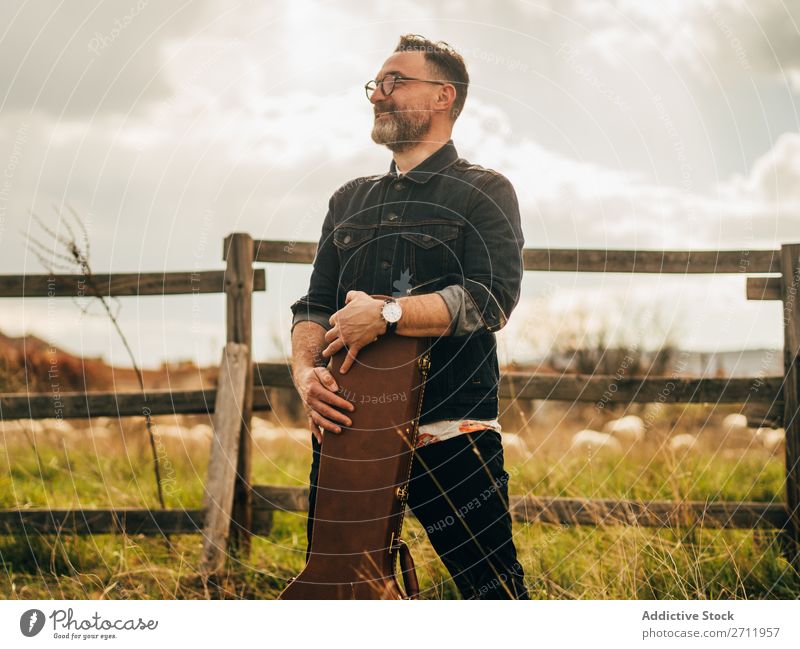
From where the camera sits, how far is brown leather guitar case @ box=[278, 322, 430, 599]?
6.97 feet

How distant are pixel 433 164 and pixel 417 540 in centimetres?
162

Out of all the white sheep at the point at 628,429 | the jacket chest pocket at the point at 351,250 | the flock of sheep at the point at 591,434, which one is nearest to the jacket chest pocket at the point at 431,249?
the jacket chest pocket at the point at 351,250

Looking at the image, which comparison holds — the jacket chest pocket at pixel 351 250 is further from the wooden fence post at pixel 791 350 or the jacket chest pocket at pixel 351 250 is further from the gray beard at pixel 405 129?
the wooden fence post at pixel 791 350

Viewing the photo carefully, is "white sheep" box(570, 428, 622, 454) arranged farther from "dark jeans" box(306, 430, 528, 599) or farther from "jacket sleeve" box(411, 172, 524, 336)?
"jacket sleeve" box(411, 172, 524, 336)

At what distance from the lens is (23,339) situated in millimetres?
4352

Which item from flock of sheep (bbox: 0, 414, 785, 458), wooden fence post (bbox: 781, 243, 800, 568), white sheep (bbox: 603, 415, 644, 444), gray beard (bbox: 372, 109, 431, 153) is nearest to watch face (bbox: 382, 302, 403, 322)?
gray beard (bbox: 372, 109, 431, 153)

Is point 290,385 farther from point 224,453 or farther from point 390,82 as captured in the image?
point 390,82

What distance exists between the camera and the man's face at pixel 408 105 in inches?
93.8

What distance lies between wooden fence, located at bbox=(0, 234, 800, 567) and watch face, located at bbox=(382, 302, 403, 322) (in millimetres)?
1793

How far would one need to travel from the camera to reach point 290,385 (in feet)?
12.9

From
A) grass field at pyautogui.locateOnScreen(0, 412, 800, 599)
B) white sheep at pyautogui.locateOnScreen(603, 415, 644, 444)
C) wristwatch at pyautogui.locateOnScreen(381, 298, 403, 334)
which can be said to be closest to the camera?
wristwatch at pyautogui.locateOnScreen(381, 298, 403, 334)

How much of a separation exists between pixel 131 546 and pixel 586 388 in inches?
92.4
